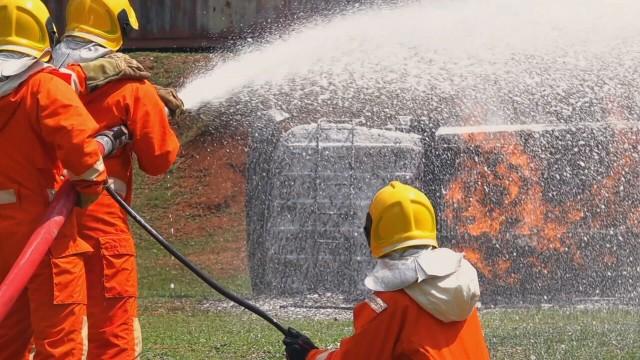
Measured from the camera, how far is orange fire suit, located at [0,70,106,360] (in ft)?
18.2

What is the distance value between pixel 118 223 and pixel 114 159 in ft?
1.06

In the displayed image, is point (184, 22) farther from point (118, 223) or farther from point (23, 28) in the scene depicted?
point (23, 28)

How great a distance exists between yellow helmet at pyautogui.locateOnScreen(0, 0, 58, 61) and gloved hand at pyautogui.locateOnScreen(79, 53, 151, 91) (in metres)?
0.36

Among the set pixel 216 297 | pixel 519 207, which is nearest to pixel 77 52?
pixel 519 207

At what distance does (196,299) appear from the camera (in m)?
12.3

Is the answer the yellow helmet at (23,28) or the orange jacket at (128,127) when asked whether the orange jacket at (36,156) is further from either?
the orange jacket at (128,127)

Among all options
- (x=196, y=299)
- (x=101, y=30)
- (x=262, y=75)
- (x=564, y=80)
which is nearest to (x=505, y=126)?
(x=564, y=80)

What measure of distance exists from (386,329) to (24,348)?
6.45ft

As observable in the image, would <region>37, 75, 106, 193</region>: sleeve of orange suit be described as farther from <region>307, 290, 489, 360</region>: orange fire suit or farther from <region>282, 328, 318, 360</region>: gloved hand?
<region>307, 290, 489, 360</region>: orange fire suit

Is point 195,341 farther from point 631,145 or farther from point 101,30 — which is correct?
point 631,145

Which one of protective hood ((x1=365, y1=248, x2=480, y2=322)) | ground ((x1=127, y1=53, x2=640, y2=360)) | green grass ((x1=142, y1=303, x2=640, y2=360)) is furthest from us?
ground ((x1=127, y1=53, x2=640, y2=360))

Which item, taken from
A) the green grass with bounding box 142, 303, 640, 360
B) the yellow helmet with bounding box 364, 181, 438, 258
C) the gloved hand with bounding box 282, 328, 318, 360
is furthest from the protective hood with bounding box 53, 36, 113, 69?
the green grass with bounding box 142, 303, 640, 360

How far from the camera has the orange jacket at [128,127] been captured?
6047mm

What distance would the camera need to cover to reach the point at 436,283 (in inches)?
179
